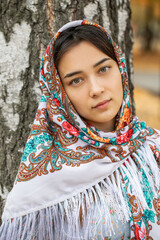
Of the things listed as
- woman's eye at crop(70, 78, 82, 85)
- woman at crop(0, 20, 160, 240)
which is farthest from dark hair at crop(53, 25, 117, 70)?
woman's eye at crop(70, 78, 82, 85)

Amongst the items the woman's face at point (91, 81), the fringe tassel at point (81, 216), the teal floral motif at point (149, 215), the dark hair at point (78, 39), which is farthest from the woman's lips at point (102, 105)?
the teal floral motif at point (149, 215)

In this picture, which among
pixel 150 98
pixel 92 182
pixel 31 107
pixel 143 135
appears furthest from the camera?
pixel 150 98

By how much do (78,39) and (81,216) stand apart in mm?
1027

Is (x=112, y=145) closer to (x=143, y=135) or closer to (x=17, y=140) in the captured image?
(x=143, y=135)

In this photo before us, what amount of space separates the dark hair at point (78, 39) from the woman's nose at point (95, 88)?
20 centimetres

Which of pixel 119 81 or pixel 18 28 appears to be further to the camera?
pixel 18 28

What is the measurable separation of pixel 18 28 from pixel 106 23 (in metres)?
0.61

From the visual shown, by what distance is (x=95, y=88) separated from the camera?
5.24 feet

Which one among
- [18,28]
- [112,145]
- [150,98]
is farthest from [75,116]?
[150,98]

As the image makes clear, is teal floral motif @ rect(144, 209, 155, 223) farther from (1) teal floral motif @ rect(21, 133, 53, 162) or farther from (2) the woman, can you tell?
(1) teal floral motif @ rect(21, 133, 53, 162)

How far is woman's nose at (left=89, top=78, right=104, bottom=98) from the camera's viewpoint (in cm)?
160

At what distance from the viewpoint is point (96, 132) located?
5.80 ft

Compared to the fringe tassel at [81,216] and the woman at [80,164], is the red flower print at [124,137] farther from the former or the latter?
the fringe tassel at [81,216]

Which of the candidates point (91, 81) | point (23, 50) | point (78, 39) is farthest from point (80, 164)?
point (23, 50)
